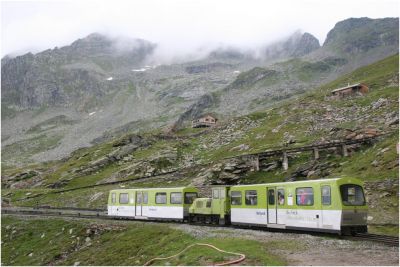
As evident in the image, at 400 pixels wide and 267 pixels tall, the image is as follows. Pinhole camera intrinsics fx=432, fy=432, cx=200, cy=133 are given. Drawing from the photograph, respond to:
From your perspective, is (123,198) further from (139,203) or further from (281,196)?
(281,196)

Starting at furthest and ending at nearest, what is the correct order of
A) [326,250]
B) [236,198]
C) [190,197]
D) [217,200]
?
[190,197], [217,200], [236,198], [326,250]

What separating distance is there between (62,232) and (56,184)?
57.4 meters

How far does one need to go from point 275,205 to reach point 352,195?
20.1 ft

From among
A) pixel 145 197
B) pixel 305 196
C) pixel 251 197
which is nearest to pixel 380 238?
pixel 305 196

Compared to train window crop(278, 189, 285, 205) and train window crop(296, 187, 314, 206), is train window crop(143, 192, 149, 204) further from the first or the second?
train window crop(296, 187, 314, 206)

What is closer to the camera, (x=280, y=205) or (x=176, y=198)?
(x=280, y=205)

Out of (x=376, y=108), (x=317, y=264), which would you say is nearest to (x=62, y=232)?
(x=317, y=264)

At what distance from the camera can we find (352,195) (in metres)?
27.5

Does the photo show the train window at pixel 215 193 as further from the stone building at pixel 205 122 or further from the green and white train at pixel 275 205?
the stone building at pixel 205 122

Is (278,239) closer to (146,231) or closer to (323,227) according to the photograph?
(323,227)

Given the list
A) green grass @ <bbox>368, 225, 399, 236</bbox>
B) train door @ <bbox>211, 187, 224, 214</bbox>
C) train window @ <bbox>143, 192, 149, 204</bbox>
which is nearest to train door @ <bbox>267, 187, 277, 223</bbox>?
green grass @ <bbox>368, 225, 399, 236</bbox>

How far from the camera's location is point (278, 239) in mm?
27141

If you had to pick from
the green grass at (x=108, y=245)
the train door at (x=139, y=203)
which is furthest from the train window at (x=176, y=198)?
the train door at (x=139, y=203)

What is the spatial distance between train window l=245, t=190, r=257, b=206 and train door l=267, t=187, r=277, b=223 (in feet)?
5.71
